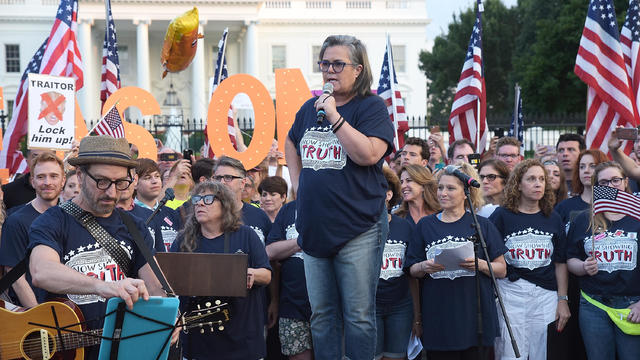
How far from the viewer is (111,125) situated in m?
8.82

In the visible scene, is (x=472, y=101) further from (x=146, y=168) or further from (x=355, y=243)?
(x=355, y=243)

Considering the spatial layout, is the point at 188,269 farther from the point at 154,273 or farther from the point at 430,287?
the point at 430,287

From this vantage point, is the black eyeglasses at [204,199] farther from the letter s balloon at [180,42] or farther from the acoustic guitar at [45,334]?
the letter s balloon at [180,42]

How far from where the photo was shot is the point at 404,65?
5606 centimetres

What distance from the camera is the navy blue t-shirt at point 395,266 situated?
20.2ft

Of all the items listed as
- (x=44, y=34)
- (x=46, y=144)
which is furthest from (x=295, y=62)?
(x=46, y=144)

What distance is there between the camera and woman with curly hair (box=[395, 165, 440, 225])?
22.8 ft

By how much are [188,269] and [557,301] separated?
3326 mm

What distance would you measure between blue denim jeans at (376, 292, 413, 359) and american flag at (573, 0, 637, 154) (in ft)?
15.6

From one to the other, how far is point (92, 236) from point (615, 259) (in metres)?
4.35

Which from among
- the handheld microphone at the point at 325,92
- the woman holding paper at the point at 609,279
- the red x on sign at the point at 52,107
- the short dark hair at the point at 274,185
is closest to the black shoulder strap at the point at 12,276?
the handheld microphone at the point at 325,92

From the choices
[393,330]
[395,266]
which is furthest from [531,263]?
[393,330]

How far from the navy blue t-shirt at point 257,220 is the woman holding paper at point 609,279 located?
272cm

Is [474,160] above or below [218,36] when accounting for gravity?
below
